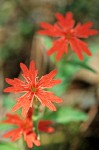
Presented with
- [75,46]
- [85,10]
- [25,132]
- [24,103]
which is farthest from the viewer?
[85,10]

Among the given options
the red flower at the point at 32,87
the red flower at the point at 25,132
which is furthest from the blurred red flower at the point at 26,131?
the red flower at the point at 32,87

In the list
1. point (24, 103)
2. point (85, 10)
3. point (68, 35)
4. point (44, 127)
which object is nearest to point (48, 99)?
point (24, 103)

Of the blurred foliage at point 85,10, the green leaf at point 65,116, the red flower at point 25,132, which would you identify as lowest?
the red flower at point 25,132

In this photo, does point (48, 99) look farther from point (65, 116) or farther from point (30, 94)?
point (65, 116)

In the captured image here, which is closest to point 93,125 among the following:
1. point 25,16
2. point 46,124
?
point 46,124

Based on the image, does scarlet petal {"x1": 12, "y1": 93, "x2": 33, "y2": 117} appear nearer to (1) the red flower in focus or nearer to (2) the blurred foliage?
(1) the red flower in focus

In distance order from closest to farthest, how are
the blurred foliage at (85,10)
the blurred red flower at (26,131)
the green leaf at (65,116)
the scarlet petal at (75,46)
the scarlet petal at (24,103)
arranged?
the scarlet petal at (24,103), the blurred red flower at (26,131), the scarlet petal at (75,46), the green leaf at (65,116), the blurred foliage at (85,10)

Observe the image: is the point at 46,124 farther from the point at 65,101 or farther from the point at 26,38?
the point at 26,38

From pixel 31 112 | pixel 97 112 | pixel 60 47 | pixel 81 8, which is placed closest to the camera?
pixel 31 112

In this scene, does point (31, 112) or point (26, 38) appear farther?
point (26, 38)

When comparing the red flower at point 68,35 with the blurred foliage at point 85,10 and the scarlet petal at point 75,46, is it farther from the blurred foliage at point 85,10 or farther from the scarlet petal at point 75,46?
the blurred foliage at point 85,10

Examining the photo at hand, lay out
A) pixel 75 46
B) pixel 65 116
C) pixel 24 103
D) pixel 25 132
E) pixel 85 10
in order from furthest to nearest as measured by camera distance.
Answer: pixel 85 10
pixel 65 116
pixel 75 46
pixel 25 132
pixel 24 103
